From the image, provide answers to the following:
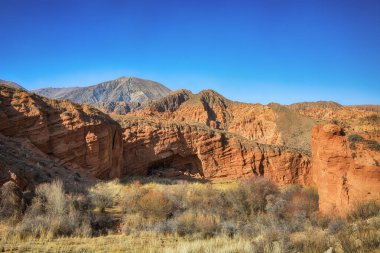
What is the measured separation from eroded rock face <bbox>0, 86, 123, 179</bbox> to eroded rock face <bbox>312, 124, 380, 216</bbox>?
15.8 metres

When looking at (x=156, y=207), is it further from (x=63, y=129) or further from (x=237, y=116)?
(x=237, y=116)

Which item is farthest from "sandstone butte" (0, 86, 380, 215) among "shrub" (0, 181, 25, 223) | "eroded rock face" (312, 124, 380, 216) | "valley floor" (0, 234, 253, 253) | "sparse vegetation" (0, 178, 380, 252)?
"valley floor" (0, 234, 253, 253)

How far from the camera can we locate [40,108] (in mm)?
22375

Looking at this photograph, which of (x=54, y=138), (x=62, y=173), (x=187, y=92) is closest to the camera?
(x=62, y=173)

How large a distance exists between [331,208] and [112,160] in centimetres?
1766

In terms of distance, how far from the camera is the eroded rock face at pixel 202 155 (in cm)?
2964

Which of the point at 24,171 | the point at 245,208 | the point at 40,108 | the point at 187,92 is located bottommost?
the point at 245,208

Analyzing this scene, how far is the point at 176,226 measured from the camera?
1125 centimetres

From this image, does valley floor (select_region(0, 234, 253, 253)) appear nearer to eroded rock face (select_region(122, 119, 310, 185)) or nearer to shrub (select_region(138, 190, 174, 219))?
shrub (select_region(138, 190, 174, 219))

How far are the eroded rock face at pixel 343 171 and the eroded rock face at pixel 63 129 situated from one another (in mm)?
15826

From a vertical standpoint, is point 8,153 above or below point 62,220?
above

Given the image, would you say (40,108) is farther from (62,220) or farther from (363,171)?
(363,171)

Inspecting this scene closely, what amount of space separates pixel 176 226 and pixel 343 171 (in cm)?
649

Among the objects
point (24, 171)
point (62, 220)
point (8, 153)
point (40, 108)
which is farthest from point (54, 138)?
point (62, 220)
